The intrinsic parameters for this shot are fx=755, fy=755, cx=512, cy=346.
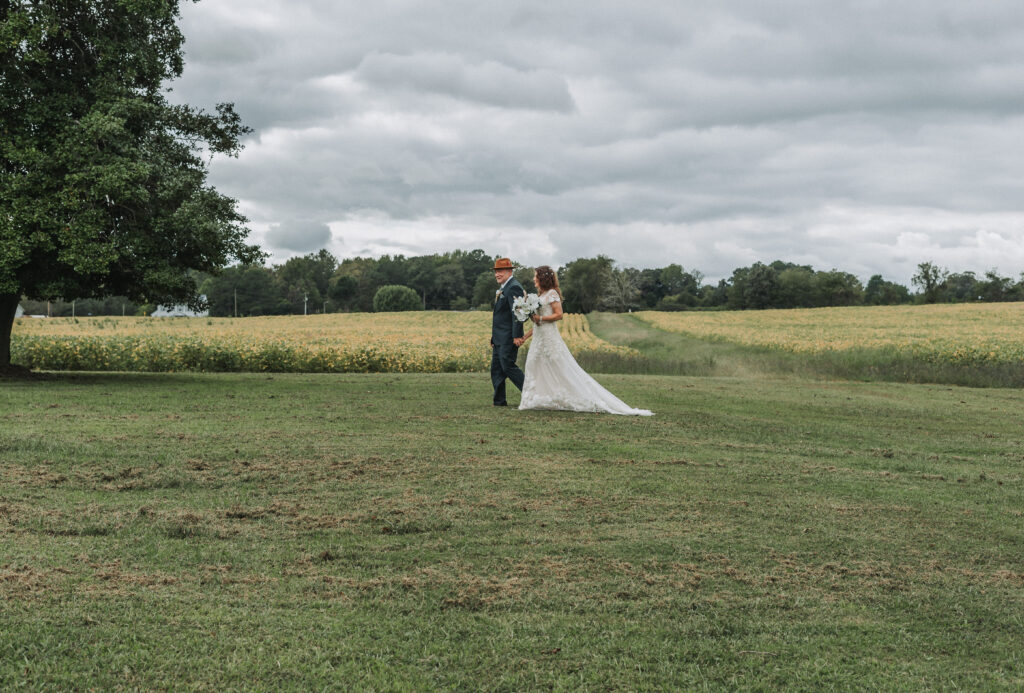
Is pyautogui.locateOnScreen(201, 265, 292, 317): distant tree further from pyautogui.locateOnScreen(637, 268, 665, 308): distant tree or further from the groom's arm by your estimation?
the groom's arm

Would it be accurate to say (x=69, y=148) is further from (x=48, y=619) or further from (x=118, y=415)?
(x=48, y=619)

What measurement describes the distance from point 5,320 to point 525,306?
1305 centimetres

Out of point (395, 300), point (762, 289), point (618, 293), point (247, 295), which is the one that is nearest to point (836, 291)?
point (762, 289)

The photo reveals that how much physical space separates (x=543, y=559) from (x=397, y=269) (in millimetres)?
140065

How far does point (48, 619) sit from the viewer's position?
382 centimetres

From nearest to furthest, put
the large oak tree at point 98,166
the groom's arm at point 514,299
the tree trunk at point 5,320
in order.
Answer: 1. the groom's arm at point 514,299
2. the large oak tree at point 98,166
3. the tree trunk at point 5,320

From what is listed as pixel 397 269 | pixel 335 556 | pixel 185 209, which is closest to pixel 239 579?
pixel 335 556

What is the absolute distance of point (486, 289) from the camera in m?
114

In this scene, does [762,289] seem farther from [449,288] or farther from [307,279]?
[307,279]

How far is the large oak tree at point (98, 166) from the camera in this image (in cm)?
1468

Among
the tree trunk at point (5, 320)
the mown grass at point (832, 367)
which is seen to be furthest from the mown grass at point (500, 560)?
the mown grass at point (832, 367)

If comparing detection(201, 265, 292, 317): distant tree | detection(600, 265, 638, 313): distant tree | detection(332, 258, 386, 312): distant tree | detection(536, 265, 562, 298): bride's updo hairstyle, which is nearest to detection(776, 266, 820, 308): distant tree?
detection(600, 265, 638, 313): distant tree

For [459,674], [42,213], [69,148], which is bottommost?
[459,674]

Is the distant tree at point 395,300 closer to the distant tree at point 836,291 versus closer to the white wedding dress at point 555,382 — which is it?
the distant tree at point 836,291
